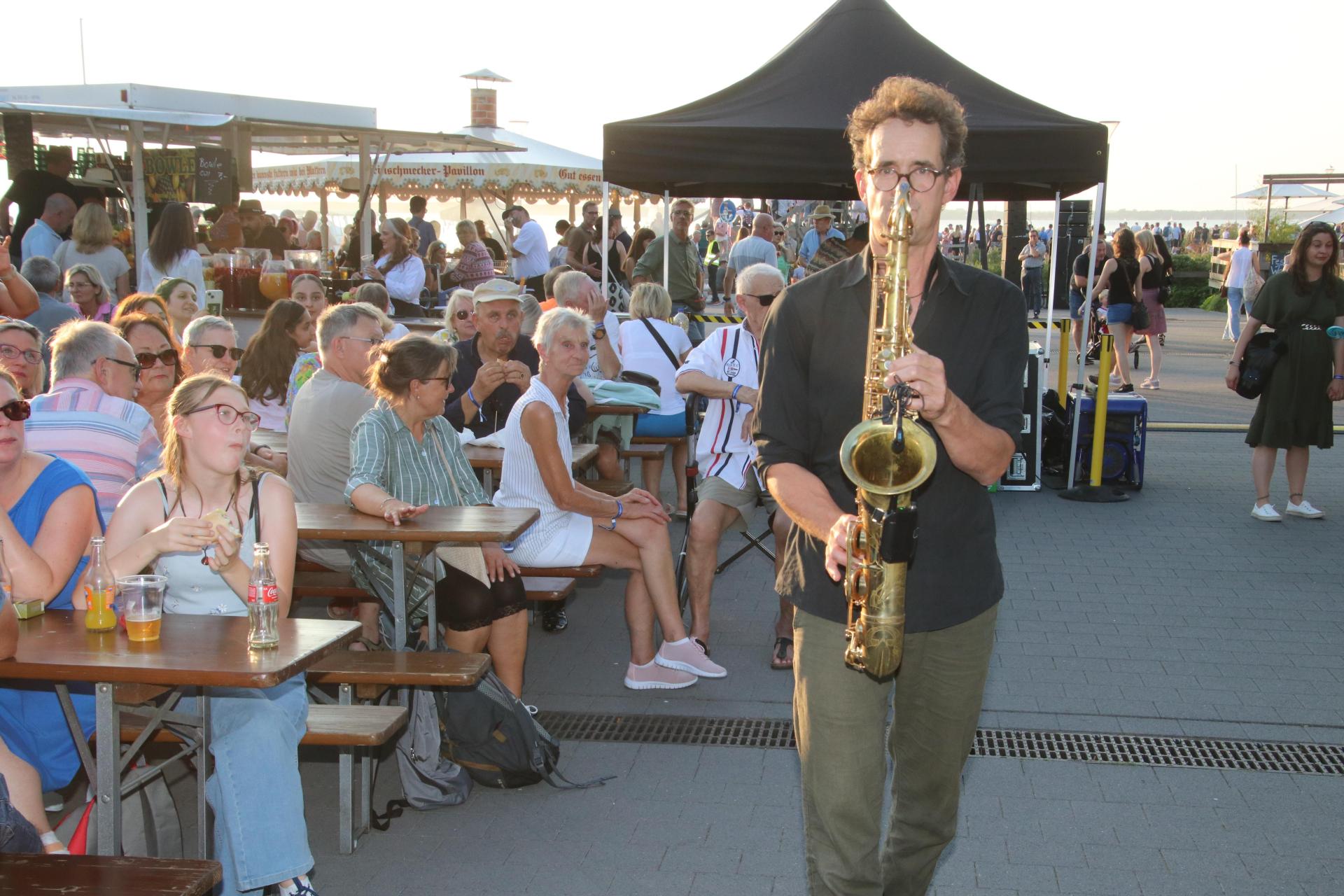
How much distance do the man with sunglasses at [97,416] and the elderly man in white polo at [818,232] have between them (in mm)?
10236

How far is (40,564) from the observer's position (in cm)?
317

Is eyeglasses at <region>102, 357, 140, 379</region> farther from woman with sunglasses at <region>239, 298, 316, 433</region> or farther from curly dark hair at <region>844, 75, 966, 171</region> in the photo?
curly dark hair at <region>844, 75, 966, 171</region>

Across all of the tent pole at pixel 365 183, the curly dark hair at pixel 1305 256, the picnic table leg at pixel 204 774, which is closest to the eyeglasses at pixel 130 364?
the picnic table leg at pixel 204 774

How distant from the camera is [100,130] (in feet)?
39.9

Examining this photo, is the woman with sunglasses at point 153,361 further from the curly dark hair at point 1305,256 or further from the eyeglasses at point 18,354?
the curly dark hair at point 1305,256

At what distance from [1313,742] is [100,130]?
11932 millimetres

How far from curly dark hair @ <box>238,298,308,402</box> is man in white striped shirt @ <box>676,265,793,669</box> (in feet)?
7.07

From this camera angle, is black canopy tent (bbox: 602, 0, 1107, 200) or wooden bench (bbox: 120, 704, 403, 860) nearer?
wooden bench (bbox: 120, 704, 403, 860)

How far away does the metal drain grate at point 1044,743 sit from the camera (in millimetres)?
4500

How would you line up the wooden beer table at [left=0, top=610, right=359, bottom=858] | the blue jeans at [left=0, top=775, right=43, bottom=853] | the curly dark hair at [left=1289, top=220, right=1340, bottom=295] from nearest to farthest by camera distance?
the blue jeans at [left=0, top=775, right=43, bottom=853]
the wooden beer table at [left=0, top=610, right=359, bottom=858]
the curly dark hair at [left=1289, top=220, right=1340, bottom=295]

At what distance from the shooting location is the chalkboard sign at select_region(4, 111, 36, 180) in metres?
11.3

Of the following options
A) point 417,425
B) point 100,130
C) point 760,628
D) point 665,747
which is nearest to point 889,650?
point 665,747

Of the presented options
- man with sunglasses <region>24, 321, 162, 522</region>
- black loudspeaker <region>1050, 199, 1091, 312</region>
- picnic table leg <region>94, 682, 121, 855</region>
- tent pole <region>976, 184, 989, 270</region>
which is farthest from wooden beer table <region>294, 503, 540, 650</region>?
black loudspeaker <region>1050, 199, 1091, 312</region>

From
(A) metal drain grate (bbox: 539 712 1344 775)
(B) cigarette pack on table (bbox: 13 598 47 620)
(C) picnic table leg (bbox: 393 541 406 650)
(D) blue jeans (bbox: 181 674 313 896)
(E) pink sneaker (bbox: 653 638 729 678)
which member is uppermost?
(B) cigarette pack on table (bbox: 13 598 47 620)
